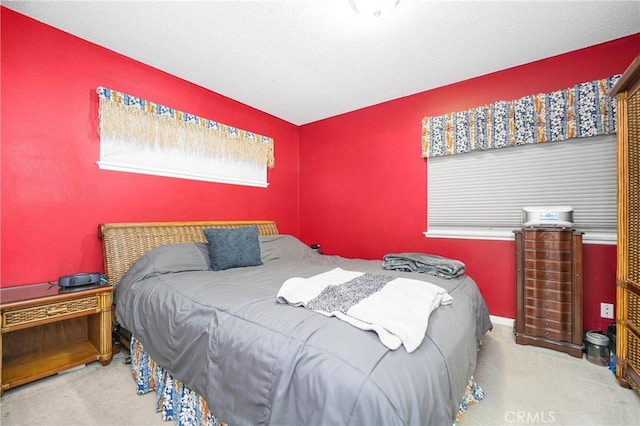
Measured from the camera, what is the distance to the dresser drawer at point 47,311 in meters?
1.66

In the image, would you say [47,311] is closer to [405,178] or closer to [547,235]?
[405,178]

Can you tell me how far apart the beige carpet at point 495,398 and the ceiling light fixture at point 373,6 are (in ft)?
8.36

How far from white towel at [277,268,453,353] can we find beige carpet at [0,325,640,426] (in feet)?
2.40

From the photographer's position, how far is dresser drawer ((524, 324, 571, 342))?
7.11 feet

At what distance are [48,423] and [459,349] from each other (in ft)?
7.24

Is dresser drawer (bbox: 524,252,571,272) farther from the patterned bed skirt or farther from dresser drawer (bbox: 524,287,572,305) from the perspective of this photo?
the patterned bed skirt

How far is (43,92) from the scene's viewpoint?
2.08m

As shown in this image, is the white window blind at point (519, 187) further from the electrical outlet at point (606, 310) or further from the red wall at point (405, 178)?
the electrical outlet at point (606, 310)

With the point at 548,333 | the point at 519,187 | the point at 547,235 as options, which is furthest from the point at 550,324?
the point at 519,187

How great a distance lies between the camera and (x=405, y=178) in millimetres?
3355

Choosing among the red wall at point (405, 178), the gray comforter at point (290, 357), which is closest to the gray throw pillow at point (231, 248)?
the gray comforter at point (290, 357)

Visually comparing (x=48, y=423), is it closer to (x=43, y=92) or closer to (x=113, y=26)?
(x=43, y=92)

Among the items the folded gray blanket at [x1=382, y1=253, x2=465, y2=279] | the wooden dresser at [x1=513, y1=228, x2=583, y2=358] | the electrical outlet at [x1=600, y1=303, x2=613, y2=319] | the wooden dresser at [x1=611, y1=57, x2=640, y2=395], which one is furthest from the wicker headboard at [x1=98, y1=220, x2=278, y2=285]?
the electrical outlet at [x1=600, y1=303, x2=613, y2=319]

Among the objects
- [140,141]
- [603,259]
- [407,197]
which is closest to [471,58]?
[407,197]
